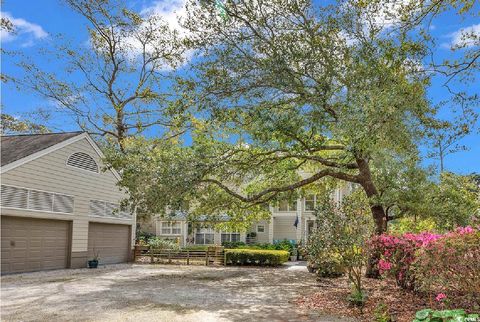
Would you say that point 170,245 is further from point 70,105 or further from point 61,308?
point 61,308

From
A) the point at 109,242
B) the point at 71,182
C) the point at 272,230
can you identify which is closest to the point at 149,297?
the point at 71,182

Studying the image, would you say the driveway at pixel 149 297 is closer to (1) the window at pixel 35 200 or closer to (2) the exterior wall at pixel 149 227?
(1) the window at pixel 35 200

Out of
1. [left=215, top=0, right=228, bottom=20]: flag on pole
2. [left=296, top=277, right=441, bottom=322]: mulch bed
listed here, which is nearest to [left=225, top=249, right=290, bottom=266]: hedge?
[left=296, top=277, right=441, bottom=322]: mulch bed

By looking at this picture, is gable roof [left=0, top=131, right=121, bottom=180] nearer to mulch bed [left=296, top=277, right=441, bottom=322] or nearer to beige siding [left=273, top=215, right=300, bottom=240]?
mulch bed [left=296, top=277, right=441, bottom=322]

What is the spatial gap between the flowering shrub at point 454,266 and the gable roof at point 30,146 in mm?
13950

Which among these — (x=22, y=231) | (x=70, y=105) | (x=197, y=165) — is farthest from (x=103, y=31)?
(x=197, y=165)

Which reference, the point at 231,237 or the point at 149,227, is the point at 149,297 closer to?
the point at 231,237

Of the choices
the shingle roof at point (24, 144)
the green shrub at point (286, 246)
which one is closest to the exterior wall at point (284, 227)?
the green shrub at point (286, 246)

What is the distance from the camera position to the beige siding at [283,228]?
32.4m

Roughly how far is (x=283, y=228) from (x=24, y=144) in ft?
65.8

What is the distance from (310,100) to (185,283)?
7.17 m

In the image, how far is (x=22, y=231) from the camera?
16047 mm

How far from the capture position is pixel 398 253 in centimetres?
1062

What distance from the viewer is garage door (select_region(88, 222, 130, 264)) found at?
2016 cm
